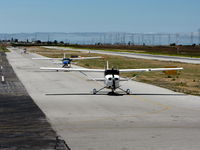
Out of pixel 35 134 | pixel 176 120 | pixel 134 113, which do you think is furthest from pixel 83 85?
pixel 35 134

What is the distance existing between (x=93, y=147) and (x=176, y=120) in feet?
20.7

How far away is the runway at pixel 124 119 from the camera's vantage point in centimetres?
1424

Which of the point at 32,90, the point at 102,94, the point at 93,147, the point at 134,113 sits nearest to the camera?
the point at 93,147

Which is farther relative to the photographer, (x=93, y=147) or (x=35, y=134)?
(x=35, y=134)

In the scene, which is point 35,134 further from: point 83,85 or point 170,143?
point 83,85

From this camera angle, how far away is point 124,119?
18.8 m

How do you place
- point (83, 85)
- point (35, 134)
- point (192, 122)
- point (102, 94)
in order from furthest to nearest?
point (83, 85)
point (102, 94)
point (192, 122)
point (35, 134)

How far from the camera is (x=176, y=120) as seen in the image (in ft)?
61.4

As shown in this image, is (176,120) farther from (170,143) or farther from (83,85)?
(83,85)

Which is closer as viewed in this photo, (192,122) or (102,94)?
(192,122)

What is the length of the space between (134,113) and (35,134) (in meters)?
6.67

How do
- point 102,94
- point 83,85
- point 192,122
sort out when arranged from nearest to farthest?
point 192,122, point 102,94, point 83,85

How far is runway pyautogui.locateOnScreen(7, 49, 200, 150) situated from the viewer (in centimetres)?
1424

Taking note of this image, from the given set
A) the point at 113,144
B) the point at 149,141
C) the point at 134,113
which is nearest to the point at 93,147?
the point at 113,144
